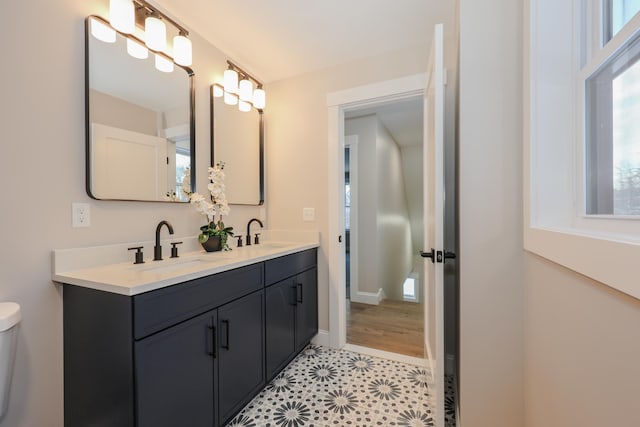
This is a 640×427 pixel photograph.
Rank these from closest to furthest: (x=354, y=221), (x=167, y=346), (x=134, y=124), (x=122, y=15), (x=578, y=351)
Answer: (x=578, y=351), (x=167, y=346), (x=122, y=15), (x=134, y=124), (x=354, y=221)

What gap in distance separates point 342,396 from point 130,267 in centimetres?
144

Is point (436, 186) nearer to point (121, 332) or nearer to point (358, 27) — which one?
point (358, 27)

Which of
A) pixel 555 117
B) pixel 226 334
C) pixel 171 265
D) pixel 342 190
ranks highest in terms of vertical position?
pixel 555 117

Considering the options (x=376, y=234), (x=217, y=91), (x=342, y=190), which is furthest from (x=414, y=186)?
(x=217, y=91)

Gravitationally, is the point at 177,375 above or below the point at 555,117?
below

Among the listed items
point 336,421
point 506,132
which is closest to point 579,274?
point 506,132

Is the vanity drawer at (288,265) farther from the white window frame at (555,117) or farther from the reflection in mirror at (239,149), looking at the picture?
the white window frame at (555,117)

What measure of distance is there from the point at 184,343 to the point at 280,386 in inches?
35.0

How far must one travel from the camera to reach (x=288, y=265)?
1.92 metres

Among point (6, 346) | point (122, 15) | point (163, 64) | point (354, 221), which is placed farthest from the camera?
point (354, 221)

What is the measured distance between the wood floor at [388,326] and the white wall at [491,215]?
106 cm

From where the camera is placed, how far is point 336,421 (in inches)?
57.5

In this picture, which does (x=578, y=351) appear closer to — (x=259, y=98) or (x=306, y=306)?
(x=306, y=306)

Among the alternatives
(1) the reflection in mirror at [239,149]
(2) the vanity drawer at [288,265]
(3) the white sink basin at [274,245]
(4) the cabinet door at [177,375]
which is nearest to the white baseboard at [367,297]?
(2) the vanity drawer at [288,265]
